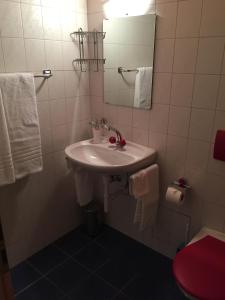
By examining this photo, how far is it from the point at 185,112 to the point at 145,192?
24.2 inches

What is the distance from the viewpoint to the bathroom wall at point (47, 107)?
1617mm

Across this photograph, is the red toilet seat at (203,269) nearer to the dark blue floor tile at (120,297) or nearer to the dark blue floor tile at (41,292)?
the dark blue floor tile at (120,297)

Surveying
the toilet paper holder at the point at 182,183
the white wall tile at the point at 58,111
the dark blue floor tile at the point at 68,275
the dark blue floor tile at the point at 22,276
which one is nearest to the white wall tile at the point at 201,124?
the toilet paper holder at the point at 182,183

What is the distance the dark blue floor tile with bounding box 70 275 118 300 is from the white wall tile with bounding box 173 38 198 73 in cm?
158

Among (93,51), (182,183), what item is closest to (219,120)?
(182,183)

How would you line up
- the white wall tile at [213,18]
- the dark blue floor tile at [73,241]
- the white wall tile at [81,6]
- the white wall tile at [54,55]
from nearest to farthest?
the white wall tile at [213,18], the white wall tile at [54,55], the white wall tile at [81,6], the dark blue floor tile at [73,241]

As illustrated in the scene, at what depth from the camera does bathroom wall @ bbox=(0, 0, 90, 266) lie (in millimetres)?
1617

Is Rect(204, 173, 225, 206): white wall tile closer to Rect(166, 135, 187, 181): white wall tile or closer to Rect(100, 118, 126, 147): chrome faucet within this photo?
Rect(166, 135, 187, 181): white wall tile

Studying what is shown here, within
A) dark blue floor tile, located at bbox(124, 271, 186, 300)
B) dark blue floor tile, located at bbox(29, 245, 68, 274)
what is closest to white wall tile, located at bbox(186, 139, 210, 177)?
dark blue floor tile, located at bbox(124, 271, 186, 300)

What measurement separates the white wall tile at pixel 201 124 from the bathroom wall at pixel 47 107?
0.96m

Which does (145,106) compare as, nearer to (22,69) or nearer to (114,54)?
(114,54)

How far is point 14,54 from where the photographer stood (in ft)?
5.27

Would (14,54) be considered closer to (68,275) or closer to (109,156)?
(109,156)

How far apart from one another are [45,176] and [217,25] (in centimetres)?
158
